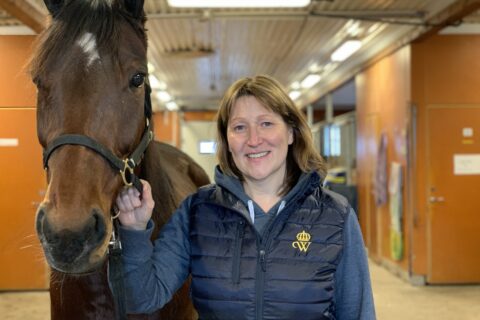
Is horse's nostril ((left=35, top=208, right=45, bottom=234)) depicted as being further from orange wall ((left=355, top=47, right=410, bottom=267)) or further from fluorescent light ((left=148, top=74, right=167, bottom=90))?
fluorescent light ((left=148, top=74, right=167, bottom=90))

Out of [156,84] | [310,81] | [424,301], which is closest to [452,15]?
[424,301]

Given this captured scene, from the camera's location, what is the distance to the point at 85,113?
123cm

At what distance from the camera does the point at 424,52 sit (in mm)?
5715

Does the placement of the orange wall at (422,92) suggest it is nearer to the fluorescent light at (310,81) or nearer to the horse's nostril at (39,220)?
the fluorescent light at (310,81)

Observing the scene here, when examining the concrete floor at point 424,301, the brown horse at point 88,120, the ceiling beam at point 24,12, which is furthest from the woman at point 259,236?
the concrete floor at point 424,301

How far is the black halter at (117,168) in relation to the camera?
3.88 feet

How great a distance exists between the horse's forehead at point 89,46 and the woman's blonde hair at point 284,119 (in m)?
0.42

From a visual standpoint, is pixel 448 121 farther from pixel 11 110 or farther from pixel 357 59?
pixel 11 110

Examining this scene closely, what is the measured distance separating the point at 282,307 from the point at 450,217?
4959mm

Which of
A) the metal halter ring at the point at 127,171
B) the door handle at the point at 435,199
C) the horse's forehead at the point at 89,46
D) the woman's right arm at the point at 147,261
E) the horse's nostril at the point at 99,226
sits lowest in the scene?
the door handle at the point at 435,199

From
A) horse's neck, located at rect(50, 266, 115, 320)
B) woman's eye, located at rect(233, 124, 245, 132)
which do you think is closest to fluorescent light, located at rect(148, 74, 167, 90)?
horse's neck, located at rect(50, 266, 115, 320)

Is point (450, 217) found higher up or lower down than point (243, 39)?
lower down

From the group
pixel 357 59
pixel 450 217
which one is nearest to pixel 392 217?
pixel 450 217

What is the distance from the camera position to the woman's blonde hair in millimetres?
1473
